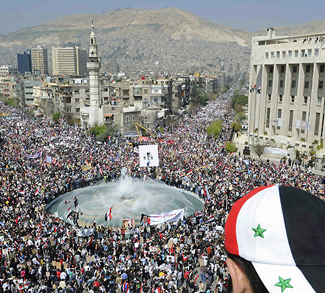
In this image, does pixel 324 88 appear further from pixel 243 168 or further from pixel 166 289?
pixel 166 289

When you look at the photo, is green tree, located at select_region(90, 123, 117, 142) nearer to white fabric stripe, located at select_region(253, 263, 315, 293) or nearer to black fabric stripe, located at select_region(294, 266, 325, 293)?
white fabric stripe, located at select_region(253, 263, 315, 293)

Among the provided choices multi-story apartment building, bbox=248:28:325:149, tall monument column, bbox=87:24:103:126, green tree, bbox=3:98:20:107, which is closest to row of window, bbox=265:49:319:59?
multi-story apartment building, bbox=248:28:325:149

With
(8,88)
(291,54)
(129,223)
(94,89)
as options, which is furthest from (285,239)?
(8,88)

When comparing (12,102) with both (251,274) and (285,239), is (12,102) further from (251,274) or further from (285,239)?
(285,239)

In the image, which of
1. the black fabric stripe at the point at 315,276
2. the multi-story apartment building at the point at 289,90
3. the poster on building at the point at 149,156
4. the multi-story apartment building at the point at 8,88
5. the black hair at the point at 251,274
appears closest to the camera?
the black fabric stripe at the point at 315,276

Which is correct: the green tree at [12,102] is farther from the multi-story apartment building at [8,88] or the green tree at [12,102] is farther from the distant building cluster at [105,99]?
the multi-story apartment building at [8,88]

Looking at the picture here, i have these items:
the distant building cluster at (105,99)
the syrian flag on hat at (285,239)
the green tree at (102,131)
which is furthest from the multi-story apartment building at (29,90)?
the syrian flag on hat at (285,239)
